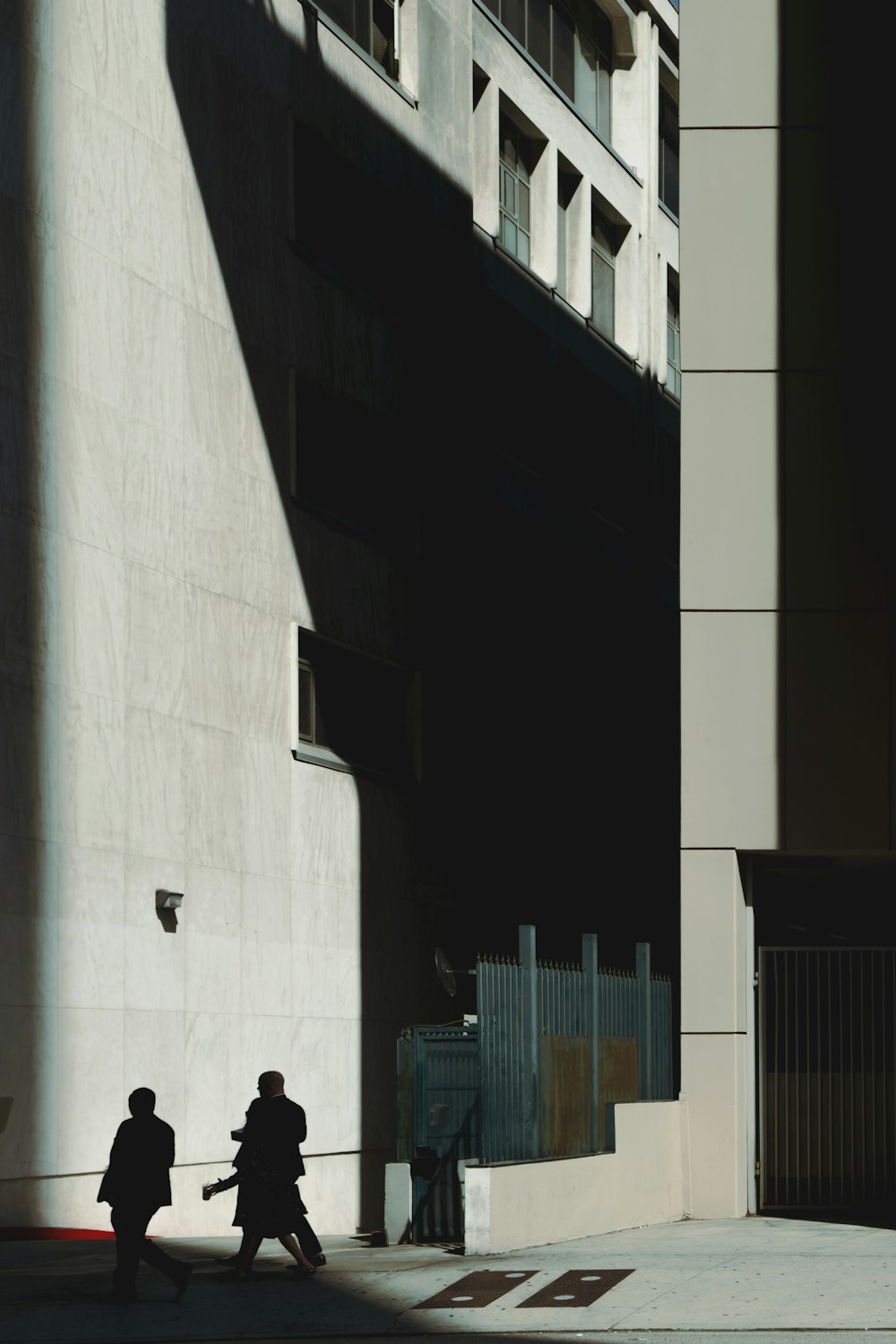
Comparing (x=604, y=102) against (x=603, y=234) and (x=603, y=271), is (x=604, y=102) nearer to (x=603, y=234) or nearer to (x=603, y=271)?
(x=603, y=234)

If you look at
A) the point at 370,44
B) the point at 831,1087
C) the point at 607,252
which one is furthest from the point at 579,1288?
the point at 607,252

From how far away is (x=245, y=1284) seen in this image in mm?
15391

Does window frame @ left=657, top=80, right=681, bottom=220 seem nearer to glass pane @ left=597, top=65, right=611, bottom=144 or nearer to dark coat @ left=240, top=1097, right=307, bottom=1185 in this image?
glass pane @ left=597, top=65, right=611, bottom=144

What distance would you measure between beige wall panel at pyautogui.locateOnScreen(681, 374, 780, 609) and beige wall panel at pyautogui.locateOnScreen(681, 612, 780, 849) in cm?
38

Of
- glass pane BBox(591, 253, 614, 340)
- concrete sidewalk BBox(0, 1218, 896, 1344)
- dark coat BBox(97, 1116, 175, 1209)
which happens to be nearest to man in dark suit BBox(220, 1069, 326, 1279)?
concrete sidewalk BBox(0, 1218, 896, 1344)

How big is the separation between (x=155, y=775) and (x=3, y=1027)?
4029mm

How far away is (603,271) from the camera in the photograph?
138 feet

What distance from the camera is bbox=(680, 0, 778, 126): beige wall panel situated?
2153 cm

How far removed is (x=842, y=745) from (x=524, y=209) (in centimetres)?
1963

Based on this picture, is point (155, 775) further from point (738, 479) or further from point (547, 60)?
point (547, 60)

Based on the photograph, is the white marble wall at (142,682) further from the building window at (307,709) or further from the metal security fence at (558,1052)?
the metal security fence at (558,1052)

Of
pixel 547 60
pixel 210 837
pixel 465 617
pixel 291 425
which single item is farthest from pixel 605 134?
pixel 210 837

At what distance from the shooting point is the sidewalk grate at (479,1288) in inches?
550

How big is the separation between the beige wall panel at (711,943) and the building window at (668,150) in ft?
90.2
